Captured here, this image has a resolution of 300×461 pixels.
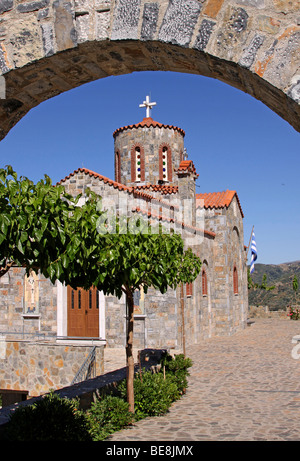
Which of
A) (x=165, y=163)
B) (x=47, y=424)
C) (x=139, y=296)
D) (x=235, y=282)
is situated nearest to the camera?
(x=47, y=424)

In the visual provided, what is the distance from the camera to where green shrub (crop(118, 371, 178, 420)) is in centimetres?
684

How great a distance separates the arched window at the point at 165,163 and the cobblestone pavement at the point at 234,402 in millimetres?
8646

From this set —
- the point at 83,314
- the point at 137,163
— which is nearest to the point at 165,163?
the point at 137,163

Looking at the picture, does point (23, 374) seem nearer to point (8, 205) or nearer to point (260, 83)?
point (8, 205)

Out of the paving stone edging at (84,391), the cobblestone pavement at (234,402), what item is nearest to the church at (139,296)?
the cobblestone pavement at (234,402)

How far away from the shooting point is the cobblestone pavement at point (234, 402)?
5.90m

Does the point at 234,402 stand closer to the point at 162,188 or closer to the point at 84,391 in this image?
the point at 84,391

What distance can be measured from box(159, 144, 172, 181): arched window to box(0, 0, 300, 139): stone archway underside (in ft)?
56.1

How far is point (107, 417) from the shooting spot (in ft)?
20.1

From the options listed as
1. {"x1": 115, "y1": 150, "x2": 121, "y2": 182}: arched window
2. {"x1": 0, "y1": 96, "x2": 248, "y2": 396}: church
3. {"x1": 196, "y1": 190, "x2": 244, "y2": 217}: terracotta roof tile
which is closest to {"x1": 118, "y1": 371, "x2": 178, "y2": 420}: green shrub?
{"x1": 0, "y1": 96, "x2": 248, "y2": 396}: church

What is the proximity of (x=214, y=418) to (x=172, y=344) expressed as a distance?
6619mm

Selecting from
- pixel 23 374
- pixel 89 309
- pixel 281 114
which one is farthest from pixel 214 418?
pixel 89 309

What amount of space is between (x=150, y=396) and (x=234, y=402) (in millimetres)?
1666

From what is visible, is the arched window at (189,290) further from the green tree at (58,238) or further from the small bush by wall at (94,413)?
the green tree at (58,238)
